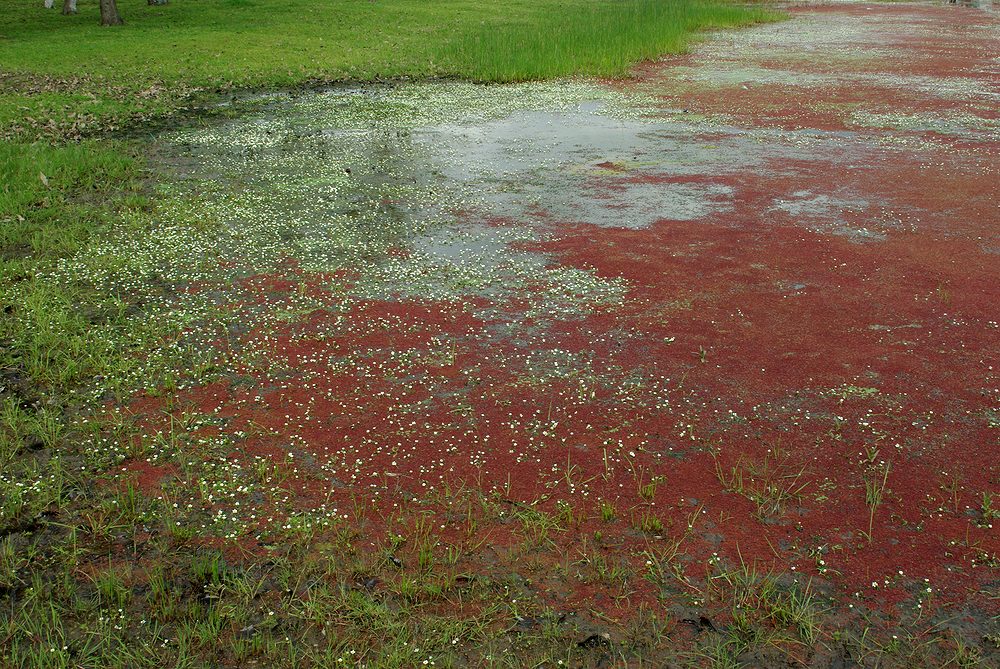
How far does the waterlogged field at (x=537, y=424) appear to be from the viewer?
3975 mm

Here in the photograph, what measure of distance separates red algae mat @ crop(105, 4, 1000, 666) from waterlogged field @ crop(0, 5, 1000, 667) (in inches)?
1.1

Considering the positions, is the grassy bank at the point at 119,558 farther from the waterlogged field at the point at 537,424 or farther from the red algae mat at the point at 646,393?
the red algae mat at the point at 646,393

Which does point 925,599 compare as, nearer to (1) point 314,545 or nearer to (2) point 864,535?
(2) point 864,535

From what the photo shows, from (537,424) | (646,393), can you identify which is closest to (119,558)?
(537,424)

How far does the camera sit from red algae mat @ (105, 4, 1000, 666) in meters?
4.49

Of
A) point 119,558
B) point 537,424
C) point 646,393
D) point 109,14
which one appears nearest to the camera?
point 119,558

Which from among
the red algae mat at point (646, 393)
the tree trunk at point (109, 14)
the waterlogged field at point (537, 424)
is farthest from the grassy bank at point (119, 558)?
the tree trunk at point (109, 14)

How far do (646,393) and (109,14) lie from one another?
28038 millimetres

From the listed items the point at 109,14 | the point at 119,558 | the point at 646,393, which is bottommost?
the point at 119,558

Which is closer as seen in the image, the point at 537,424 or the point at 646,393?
the point at 537,424

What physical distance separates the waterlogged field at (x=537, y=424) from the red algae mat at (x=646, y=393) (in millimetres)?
28

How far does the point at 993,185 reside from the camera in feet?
36.1

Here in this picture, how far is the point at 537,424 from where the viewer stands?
222 inches

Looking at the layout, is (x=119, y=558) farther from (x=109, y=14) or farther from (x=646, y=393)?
(x=109, y=14)
